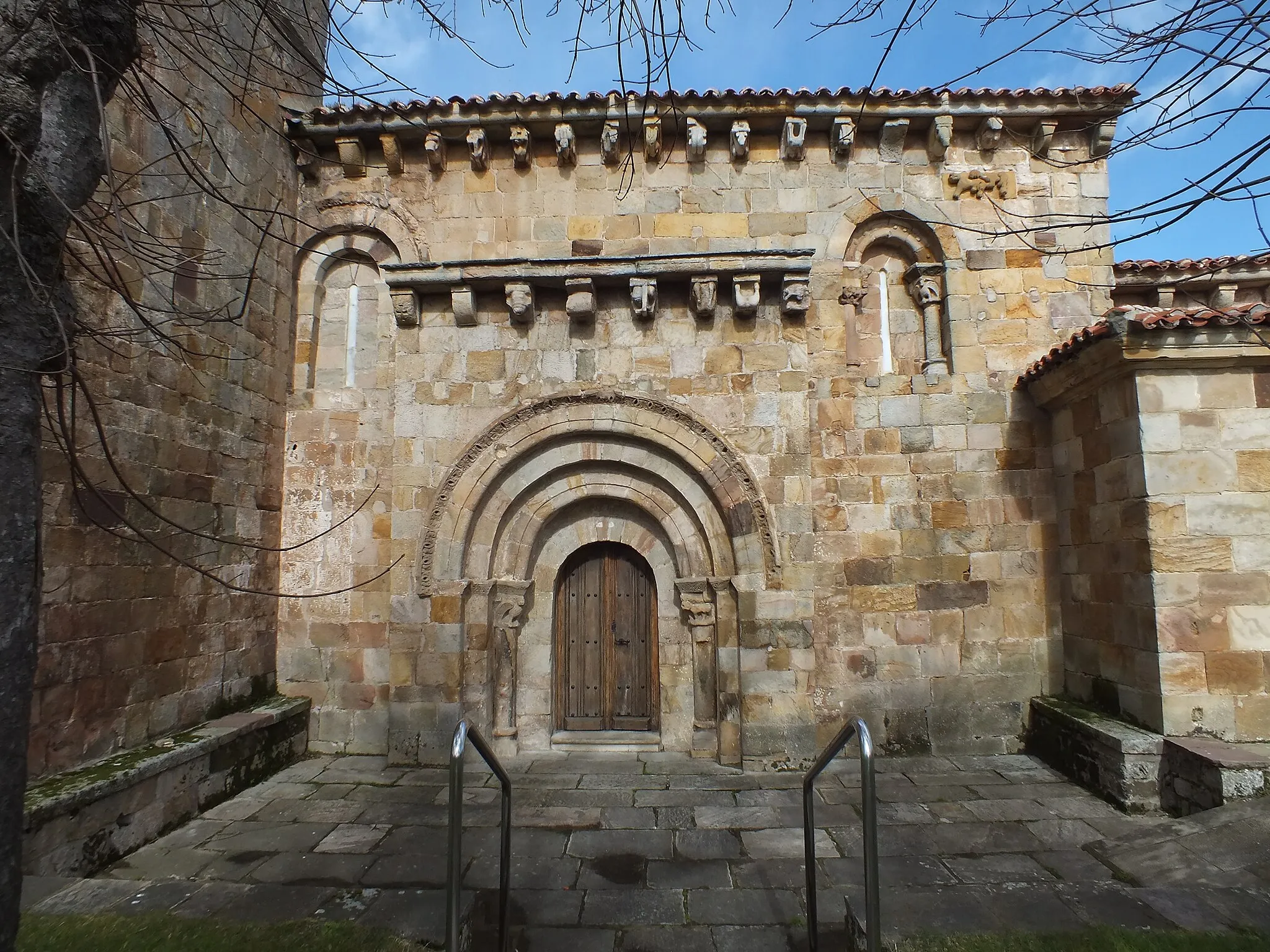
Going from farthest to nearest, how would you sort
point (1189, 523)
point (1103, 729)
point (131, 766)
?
1. point (1103, 729)
2. point (1189, 523)
3. point (131, 766)

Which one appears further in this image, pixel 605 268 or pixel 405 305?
pixel 405 305

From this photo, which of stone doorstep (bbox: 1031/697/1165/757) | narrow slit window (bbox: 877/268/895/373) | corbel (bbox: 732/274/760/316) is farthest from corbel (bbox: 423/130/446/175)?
stone doorstep (bbox: 1031/697/1165/757)

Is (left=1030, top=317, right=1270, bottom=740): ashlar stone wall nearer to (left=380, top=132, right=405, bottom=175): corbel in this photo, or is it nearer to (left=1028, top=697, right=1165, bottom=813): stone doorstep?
(left=1028, top=697, right=1165, bottom=813): stone doorstep

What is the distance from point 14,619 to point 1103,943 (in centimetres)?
428

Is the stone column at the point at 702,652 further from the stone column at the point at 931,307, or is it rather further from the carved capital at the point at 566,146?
the carved capital at the point at 566,146

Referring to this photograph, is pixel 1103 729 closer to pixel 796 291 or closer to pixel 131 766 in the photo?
pixel 796 291

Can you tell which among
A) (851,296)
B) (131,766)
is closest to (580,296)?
(851,296)

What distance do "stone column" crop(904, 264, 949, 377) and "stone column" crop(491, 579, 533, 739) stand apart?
460 cm

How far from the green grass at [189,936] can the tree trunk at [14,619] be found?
2.68 ft

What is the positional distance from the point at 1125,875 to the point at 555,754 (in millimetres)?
4165

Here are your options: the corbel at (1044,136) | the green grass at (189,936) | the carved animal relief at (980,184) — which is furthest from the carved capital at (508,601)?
the corbel at (1044,136)

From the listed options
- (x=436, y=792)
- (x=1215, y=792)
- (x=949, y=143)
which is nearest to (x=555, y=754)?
(x=436, y=792)

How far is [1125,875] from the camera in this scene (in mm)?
3662

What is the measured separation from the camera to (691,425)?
575cm
